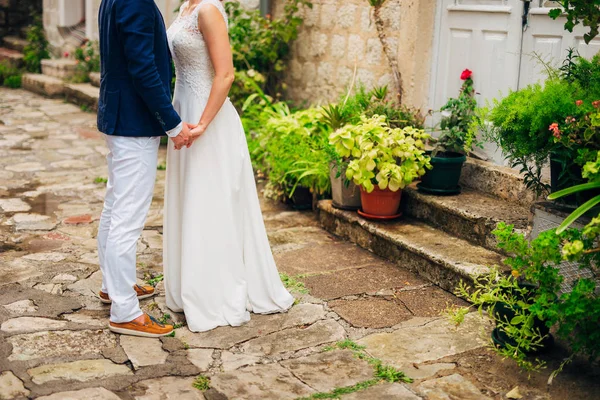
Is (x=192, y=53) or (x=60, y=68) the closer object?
(x=192, y=53)

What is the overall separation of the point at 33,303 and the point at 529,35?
142 inches

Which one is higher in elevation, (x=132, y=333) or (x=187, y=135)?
(x=187, y=135)

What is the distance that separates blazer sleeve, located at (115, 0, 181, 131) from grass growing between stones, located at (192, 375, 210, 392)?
1.24 meters

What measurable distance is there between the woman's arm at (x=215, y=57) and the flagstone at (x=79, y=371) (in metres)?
1.14

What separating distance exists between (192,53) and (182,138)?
44 cm

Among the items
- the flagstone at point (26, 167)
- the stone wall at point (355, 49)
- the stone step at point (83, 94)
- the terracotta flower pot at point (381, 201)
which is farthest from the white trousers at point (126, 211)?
the stone step at point (83, 94)

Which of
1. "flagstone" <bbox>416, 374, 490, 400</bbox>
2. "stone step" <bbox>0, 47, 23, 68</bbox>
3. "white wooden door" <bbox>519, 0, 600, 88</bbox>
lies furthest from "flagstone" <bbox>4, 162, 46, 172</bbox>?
"stone step" <bbox>0, 47, 23, 68</bbox>

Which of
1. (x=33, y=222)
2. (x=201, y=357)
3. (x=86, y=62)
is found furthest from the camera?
(x=86, y=62)

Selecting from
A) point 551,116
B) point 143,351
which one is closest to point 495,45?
point 551,116

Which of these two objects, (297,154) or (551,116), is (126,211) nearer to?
(551,116)

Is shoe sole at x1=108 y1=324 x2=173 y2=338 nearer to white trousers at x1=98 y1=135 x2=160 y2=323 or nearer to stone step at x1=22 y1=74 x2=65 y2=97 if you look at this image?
white trousers at x1=98 y1=135 x2=160 y2=323

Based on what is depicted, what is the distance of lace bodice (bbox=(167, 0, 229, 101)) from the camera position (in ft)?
12.3

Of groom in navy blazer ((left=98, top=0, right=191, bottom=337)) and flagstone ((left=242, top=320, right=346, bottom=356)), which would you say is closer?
groom in navy blazer ((left=98, top=0, right=191, bottom=337))

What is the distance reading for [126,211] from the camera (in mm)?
3727
